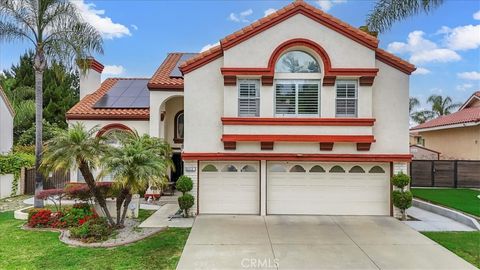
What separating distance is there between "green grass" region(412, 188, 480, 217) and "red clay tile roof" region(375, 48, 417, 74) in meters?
6.09

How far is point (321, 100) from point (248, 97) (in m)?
2.82

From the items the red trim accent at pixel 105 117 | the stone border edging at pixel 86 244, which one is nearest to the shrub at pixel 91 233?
the stone border edging at pixel 86 244

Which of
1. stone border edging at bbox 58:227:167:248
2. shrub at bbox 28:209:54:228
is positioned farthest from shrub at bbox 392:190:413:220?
shrub at bbox 28:209:54:228

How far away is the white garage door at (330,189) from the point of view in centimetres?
1230

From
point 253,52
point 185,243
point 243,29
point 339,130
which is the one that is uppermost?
point 243,29

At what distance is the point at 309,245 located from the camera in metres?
8.82

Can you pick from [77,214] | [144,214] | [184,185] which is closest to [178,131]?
[144,214]

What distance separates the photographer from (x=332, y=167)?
12406mm

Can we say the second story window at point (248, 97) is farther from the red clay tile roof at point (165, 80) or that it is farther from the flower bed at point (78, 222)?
the flower bed at point (78, 222)

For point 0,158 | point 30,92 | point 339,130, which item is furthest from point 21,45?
point 30,92

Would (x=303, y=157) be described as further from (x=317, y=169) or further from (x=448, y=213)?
(x=448, y=213)

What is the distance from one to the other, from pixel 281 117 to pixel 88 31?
29.1 ft

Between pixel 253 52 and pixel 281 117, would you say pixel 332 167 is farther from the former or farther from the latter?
pixel 253 52

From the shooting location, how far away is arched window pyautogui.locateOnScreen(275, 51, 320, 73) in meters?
12.2
